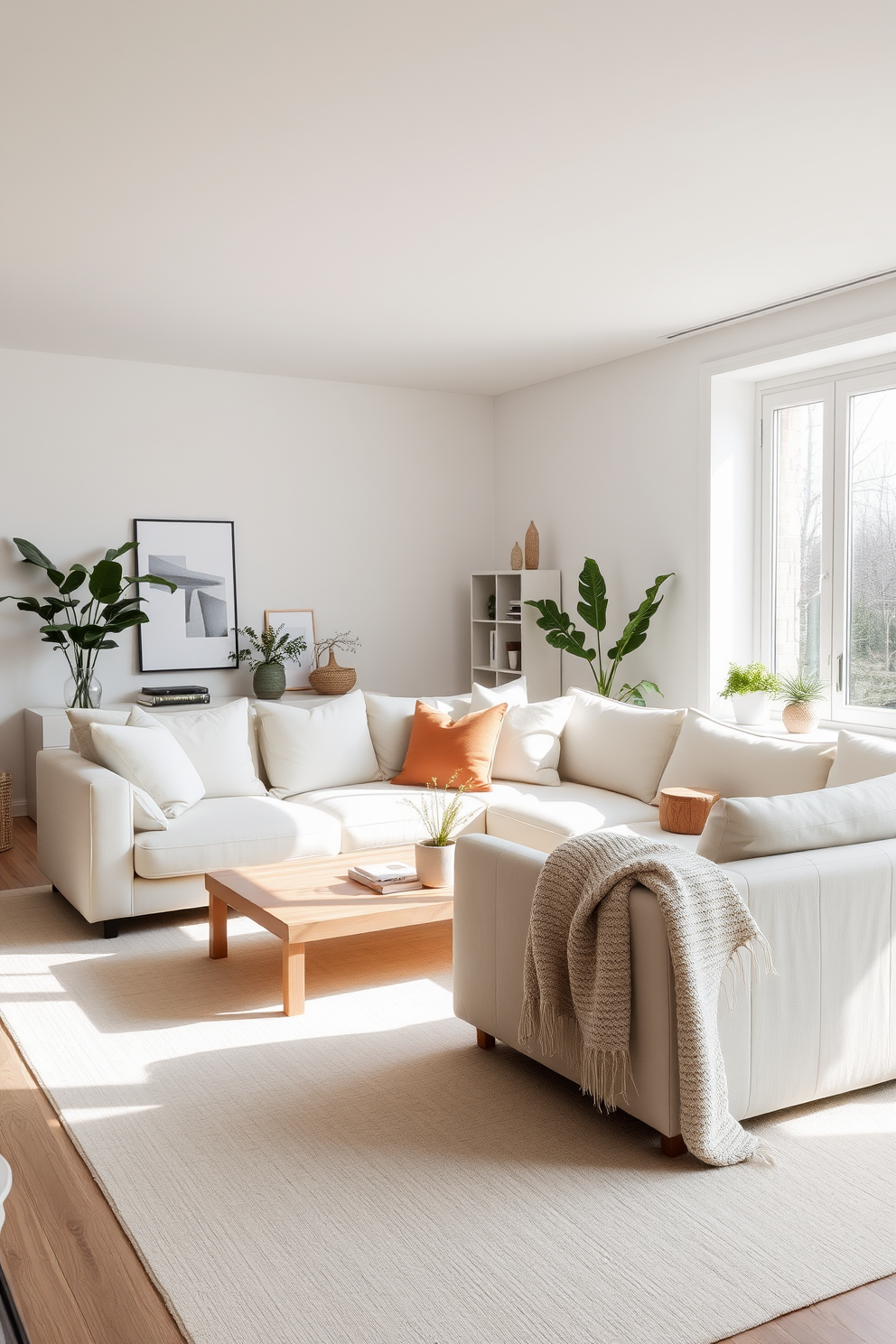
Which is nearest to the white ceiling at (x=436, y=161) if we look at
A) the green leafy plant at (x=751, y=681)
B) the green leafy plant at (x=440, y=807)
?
the green leafy plant at (x=751, y=681)

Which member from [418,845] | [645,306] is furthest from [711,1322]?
[645,306]

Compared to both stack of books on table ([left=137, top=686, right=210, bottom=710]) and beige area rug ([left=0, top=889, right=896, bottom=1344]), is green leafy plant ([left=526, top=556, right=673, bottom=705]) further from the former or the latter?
beige area rug ([left=0, top=889, right=896, bottom=1344])

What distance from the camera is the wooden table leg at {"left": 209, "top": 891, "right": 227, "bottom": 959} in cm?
397

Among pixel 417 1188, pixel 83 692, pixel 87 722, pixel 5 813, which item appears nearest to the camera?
pixel 417 1188

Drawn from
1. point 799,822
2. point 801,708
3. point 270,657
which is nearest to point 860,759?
point 799,822

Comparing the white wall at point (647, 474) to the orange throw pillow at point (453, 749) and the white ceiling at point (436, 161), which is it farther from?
the orange throw pillow at point (453, 749)

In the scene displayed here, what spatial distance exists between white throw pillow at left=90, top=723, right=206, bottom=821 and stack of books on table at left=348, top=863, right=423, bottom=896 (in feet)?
3.01

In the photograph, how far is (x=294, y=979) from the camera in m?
3.45

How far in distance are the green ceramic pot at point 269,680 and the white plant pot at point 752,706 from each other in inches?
108

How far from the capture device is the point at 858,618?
543 centimetres

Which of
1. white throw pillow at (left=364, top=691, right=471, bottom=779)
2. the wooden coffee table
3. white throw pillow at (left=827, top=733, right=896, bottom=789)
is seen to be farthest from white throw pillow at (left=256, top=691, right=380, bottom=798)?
white throw pillow at (left=827, top=733, right=896, bottom=789)

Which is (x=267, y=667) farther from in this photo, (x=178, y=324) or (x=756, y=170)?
(x=756, y=170)

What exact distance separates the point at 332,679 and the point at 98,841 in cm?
295

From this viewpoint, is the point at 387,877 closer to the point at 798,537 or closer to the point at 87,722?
the point at 87,722
